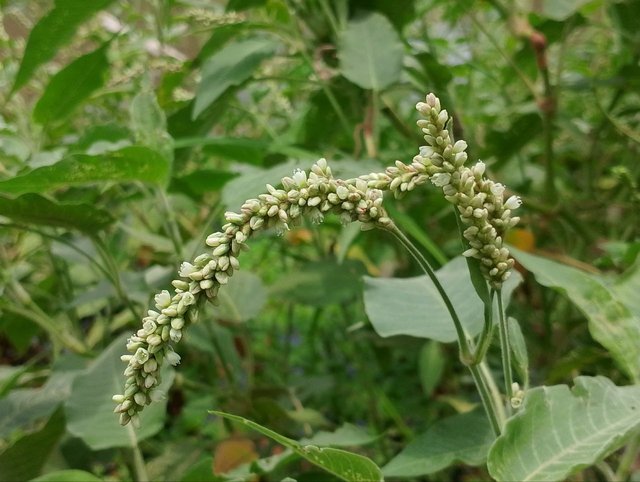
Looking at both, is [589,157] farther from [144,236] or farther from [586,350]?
[144,236]

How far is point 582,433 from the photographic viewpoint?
445mm

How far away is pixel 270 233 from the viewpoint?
3.40 feet

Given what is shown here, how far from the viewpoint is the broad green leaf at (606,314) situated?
1.75 ft

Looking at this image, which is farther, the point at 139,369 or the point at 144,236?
the point at 144,236

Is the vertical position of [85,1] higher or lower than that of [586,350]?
higher

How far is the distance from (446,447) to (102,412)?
1.07 ft

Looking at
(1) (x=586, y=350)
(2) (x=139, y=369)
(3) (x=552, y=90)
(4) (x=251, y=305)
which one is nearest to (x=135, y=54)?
(4) (x=251, y=305)

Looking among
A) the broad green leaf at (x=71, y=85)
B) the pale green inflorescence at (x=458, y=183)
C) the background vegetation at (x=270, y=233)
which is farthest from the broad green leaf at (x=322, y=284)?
the pale green inflorescence at (x=458, y=183)

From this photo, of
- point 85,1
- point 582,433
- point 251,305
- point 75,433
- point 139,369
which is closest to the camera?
point 139,369

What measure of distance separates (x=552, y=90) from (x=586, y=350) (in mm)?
395

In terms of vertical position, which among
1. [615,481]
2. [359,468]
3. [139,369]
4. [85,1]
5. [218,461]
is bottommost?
[218,461]

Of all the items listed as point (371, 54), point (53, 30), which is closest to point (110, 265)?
point (53, 30)

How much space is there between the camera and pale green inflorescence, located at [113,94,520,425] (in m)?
0.33

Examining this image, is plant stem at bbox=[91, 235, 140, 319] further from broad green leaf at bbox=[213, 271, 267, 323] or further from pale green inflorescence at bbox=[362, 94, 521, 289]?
pale green inflorescence at bbox=[362, 94, 521, 289]
